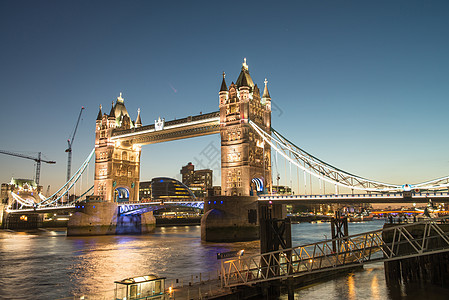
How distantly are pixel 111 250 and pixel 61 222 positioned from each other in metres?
91.0

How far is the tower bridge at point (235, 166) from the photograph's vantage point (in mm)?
53156

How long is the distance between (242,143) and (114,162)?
125ft

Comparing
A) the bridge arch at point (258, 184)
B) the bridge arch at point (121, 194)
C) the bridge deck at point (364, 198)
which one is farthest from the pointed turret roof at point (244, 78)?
the bridge arch at point (121, 194)

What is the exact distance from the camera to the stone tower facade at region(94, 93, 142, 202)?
3540 inches

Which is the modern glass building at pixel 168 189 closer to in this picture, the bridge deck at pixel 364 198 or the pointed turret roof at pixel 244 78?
the pointed turret roof at pixel 244 78

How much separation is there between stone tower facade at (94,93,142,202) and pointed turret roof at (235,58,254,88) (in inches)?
1410

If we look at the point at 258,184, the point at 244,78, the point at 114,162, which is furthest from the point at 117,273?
the point at 114,162

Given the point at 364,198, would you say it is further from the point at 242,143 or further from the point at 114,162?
the point at 114,162

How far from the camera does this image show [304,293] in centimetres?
2477

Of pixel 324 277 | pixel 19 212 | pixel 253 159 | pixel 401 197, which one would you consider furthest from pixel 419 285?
pixel 19 212

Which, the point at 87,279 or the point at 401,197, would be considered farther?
the point at 401,197

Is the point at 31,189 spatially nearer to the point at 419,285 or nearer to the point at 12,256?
the point at 12,256

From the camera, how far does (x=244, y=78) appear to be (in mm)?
69312

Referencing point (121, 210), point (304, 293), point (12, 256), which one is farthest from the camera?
point (121, 210)
